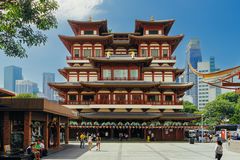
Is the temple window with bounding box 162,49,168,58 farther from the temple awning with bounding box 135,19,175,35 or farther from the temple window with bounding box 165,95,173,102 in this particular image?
the temple window with bounding box 165,95,173,102

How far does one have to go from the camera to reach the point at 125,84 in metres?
61.4

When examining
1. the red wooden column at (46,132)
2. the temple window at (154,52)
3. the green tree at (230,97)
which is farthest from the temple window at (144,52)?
the green tree at (230,97)

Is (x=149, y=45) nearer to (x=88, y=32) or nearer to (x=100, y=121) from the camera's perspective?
(x=88, y=32)

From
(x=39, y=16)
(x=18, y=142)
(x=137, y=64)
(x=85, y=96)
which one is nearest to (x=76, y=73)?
(x=85, y=96)

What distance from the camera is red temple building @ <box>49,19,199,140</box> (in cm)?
6025

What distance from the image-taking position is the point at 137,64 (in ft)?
213

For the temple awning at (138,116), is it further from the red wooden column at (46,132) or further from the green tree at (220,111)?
the green tree at (220,111)

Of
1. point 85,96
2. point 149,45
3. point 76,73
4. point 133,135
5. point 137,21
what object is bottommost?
point 133,135

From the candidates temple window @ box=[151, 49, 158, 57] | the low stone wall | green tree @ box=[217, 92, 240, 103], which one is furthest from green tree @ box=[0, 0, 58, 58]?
green tree @ box=[217, 92, 240, 103]

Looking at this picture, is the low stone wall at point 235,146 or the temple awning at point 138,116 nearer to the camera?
the low stone wall at point 235,146

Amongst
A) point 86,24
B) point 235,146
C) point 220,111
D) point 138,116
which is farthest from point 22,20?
point 220,111

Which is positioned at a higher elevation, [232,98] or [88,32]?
[88,32]

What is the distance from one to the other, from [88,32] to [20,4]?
5380 cm

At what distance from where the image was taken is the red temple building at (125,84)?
198 ft
